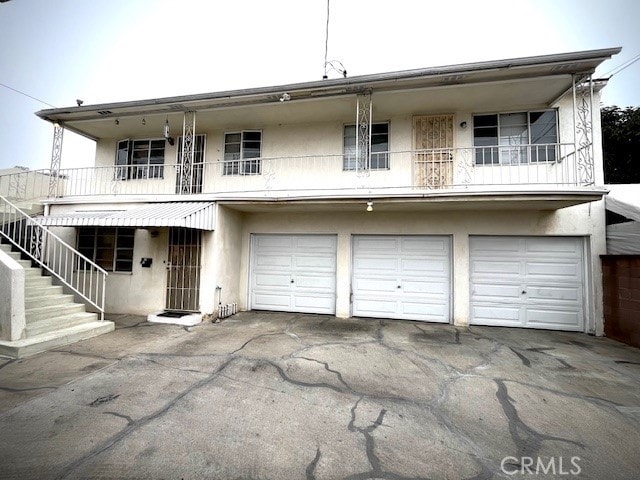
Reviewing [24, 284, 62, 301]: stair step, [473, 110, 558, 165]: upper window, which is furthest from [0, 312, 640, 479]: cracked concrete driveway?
[473, 110, 558, 165]: upper window

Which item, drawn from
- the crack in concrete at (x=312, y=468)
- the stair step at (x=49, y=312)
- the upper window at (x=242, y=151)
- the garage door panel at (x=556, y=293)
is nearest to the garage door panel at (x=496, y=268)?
the garage door panel at (x=556, y=293)

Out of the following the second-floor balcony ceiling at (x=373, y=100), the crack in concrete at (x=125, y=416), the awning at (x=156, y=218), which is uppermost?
the second-floor balcony ceiling at (x=373, y=100)

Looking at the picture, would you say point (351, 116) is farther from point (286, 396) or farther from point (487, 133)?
point (286, 396)

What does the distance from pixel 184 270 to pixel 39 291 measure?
296 cm

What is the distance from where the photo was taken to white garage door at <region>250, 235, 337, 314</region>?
27.4ft

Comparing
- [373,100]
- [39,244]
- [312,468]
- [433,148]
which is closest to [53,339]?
[39,244]

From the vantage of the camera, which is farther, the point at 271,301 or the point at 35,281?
the point at 271,301

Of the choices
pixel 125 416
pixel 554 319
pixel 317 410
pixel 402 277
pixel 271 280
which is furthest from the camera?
pixel 271 280

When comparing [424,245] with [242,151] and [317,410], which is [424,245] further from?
[242,151]

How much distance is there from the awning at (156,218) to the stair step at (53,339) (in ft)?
7.63

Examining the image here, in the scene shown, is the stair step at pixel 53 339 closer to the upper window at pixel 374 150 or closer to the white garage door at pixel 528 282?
the upper window at pixel 374 150

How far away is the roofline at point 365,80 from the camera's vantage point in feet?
18.7

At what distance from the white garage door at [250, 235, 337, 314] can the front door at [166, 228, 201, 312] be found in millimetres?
1756

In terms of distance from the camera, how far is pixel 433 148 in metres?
7.77
